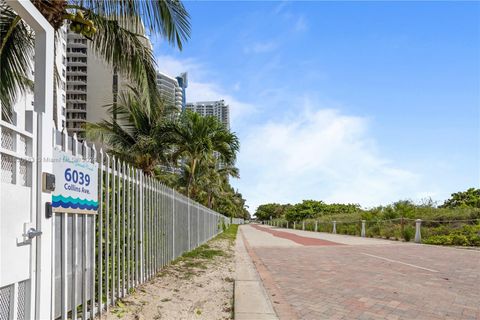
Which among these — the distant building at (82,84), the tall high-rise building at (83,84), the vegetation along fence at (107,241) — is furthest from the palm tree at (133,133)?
the tall high-rise building at (83,84)

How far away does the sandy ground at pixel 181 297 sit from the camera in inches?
207

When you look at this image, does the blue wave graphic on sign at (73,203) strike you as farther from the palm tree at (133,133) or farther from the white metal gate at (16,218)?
the palm tree at (133,133)

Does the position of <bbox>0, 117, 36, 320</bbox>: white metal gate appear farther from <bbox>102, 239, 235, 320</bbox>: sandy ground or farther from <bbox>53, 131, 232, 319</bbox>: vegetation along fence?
<bbox>102, 239, 235, 320</bbox>: sandy ground

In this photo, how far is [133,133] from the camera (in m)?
14.1

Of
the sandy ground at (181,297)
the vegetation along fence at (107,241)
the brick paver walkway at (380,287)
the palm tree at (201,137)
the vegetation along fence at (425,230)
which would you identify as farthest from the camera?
the vegetation along fence at (425,230)

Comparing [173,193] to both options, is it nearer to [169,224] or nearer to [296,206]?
[169,224]

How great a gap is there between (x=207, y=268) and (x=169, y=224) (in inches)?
54.8

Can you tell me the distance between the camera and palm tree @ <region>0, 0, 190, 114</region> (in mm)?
6559

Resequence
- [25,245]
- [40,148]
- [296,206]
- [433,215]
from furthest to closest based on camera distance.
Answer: [296,206] < [433,215] < [40,148] < [25,245]

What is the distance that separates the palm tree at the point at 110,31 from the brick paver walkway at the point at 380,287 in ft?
16.9

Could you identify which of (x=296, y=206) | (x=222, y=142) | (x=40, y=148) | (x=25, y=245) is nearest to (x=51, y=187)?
(x=40, y=148)

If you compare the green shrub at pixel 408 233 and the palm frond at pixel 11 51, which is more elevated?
the palm frond at pixel 11 51

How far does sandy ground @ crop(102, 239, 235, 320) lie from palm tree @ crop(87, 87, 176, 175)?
547 centimetres

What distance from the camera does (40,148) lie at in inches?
130
